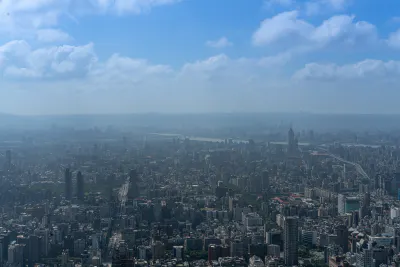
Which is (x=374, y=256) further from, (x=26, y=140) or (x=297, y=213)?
(x=26, y=140)

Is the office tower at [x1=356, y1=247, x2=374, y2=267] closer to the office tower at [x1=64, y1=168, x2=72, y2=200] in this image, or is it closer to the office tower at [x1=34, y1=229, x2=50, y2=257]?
the office tower at [x1=34, y1=229, x2=50, y2=257]

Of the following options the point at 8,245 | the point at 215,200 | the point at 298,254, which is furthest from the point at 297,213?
the point at 8,245

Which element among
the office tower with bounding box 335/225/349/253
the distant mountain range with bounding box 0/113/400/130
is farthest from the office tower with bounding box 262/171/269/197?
the office tower with bounding box 335/225/349/253

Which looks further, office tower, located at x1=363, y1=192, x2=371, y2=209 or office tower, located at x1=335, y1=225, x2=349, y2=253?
office tower, located at x1=363, y1=192, x2=371, y2=209

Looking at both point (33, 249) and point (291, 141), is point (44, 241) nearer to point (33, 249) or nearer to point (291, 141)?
point (33, 249)

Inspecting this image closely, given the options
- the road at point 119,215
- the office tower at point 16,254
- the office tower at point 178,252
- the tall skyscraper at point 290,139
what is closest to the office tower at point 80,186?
the road at point 119,215

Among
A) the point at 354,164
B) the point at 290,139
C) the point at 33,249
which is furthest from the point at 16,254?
the point at 290,139

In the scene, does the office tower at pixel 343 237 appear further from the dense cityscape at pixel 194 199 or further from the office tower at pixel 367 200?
the office tower at pixel 367 200
